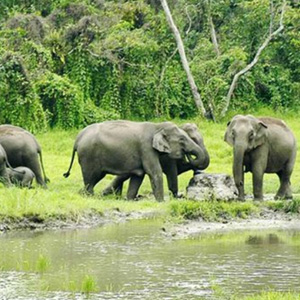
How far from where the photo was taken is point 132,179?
59.0 feet

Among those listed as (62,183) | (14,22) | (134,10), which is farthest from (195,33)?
(62,183)

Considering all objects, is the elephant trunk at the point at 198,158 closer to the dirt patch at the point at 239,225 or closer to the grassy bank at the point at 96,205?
the grassy bank at the point at 96,205

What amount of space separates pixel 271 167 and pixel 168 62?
42.9ft

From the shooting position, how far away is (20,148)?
734 inches

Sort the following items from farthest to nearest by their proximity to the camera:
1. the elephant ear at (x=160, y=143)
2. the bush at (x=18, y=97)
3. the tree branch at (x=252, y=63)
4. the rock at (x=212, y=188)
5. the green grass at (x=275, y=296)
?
the tree branch at (x=252, y=63) → the bush at (x=18, y=97) → the elephant ear at (x=160, y=143) → the rock at (x=212, y=188) → the green grass at (x=275, y=296)

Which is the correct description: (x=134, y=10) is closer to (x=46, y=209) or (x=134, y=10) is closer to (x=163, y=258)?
(x=46, y=209)

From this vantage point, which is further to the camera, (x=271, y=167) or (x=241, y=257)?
(x=271, y=167)

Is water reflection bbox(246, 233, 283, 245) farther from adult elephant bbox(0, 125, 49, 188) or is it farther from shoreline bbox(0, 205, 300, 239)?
adult elephant bbox(0, 125, 49, 188)

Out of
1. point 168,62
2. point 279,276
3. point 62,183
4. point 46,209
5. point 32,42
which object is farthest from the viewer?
point 168,62

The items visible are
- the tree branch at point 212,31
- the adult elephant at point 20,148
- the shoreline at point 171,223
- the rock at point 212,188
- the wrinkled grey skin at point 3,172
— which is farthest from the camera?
the tree branch at point 212,31

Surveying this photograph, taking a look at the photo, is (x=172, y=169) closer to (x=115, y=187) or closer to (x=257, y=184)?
(x=115, y=187)

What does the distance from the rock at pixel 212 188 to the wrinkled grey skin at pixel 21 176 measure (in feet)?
9.92

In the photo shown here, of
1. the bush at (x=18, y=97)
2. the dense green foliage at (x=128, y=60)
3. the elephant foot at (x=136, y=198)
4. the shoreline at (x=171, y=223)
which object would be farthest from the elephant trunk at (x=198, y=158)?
the dense green foliage at (x=128, y=60)

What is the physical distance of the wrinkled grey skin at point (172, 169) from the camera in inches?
707
